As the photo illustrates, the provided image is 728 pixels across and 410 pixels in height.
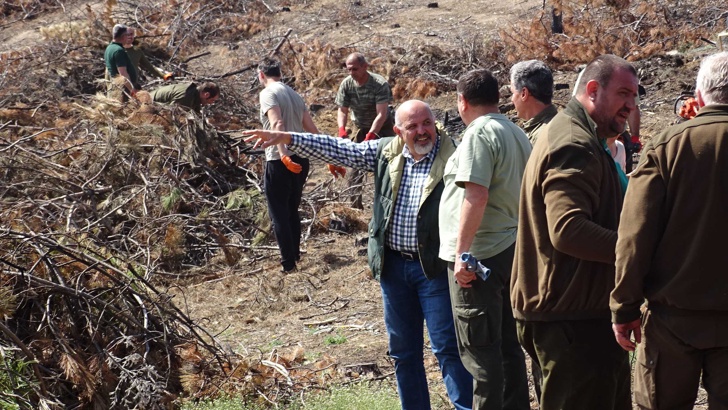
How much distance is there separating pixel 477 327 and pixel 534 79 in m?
1.28

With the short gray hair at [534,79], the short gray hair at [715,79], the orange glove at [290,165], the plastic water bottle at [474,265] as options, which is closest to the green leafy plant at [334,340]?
the orange glove at [290,165]

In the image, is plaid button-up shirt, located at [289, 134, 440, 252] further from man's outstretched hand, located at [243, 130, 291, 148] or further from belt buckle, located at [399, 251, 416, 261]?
man's outstretched hand, located at [243, 130, 291, 148]

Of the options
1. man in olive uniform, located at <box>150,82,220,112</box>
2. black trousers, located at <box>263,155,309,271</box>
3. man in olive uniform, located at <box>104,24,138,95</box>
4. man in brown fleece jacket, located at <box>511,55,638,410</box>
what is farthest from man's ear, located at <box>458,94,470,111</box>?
man in olive uniform, located at <box>104,24,138,95</box>

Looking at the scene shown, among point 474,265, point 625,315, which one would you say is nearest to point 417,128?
point 474,265

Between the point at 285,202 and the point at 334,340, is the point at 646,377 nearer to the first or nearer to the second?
the point at 334,340

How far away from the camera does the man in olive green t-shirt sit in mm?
4457

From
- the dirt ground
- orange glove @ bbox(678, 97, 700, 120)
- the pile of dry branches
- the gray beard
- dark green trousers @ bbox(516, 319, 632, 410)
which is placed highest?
orange glove @ bbox(678, 97, 700, 120)

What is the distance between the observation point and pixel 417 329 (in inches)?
200

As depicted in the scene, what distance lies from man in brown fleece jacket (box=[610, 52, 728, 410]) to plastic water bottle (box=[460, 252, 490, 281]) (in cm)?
101

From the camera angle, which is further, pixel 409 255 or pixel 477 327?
pixel 409 255

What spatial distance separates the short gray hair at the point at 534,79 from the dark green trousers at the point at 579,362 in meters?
1.42

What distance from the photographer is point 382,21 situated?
19609 millimetres

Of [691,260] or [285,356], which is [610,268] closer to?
[691,260]

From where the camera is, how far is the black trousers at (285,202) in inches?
346
